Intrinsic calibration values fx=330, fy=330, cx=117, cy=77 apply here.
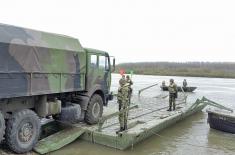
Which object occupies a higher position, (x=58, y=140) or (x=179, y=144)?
(x=58, y=140)

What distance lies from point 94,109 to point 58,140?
7.13 feet

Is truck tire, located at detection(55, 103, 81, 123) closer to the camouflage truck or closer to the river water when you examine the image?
the camouflage truck

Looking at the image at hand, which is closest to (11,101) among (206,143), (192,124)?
(206,143)

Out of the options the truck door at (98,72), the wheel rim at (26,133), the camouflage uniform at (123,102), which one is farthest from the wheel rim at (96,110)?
the wheel rim at (26,133)

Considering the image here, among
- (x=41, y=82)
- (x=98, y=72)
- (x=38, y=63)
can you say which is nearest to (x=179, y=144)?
(x=98, y=72)

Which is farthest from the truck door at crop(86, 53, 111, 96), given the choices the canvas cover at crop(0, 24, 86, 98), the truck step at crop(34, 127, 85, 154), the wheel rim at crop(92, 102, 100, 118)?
the truck step at crop(34, 127, 85, 154)

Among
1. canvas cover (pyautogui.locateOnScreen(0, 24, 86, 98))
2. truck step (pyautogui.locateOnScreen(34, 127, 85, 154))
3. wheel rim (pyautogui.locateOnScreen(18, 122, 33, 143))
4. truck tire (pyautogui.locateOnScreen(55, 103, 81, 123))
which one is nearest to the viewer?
canvas cover (pyautogui.locateOnScreen(0, 24, 86, 98))

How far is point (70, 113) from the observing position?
32.7ft

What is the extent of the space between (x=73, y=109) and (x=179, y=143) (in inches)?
154

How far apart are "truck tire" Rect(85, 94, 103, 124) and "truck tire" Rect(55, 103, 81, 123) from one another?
0.59 meters

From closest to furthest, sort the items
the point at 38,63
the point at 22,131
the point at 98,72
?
the point at 22,131 → the point at 38,63 → the point at 98,72

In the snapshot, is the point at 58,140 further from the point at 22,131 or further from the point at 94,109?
the point at 94,109

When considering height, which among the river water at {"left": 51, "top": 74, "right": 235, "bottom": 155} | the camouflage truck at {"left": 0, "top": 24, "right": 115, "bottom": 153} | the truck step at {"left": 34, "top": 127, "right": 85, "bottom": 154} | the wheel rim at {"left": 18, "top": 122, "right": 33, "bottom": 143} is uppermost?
the camouflage truck at {"left": 0, "top": 24, "right": 115, "bottom": 153}

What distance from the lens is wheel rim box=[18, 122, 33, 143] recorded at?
8.13 meters
